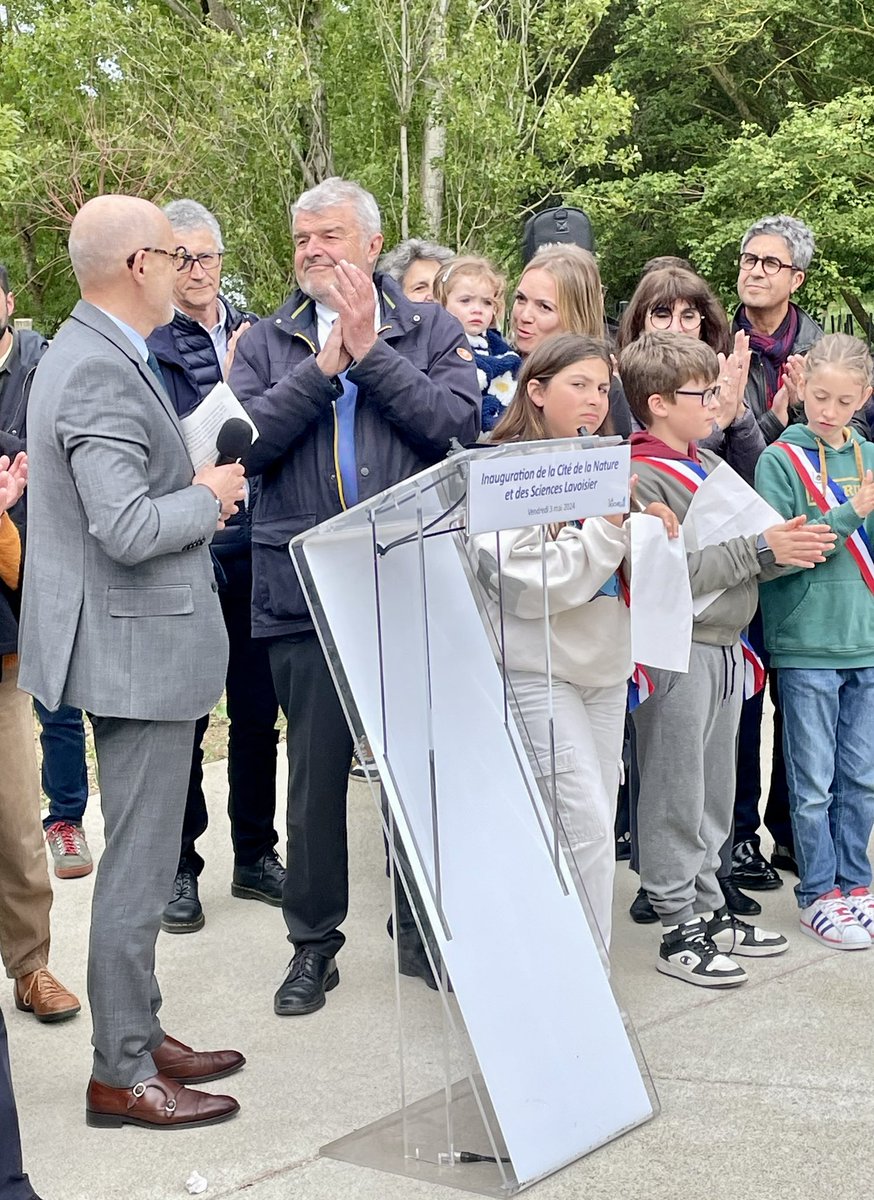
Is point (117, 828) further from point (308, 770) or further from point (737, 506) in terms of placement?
point (737, 506)

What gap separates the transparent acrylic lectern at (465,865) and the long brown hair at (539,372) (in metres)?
0.55

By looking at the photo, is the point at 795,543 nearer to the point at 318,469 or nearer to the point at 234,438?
the point at 318,469

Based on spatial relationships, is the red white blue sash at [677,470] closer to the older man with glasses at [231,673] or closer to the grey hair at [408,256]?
the older man with glasses at [231,673]

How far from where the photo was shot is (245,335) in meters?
4.32

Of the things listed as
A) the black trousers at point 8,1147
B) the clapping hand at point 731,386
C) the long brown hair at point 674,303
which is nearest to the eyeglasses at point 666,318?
the long brown hair at point 674,303

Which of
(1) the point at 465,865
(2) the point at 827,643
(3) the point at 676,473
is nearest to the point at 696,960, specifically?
(2) the point at 827,643

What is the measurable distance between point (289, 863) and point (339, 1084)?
70 centimetres

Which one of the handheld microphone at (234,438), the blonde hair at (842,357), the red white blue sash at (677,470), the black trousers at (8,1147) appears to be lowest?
the black trousers at (8,1147)

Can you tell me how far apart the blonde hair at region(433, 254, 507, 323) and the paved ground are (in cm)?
218

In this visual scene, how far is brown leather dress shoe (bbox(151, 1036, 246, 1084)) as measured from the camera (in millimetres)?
3695

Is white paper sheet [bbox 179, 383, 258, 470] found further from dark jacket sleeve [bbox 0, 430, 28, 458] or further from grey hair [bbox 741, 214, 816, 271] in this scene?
grey hair [bbox 741, 214, 816, 271]

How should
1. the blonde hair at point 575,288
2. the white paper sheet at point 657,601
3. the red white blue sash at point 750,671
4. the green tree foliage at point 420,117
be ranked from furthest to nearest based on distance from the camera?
the green tree foliage at point 420,117
the blonde hair at point 575,288
the red white blue sash at point 750,671
the white paper sheet at point 657,601

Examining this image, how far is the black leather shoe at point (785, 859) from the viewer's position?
5295mm

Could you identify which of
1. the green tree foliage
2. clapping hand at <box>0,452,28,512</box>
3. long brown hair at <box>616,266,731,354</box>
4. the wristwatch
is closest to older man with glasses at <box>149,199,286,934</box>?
clapping hand at <box>0,452,28,512</box>
